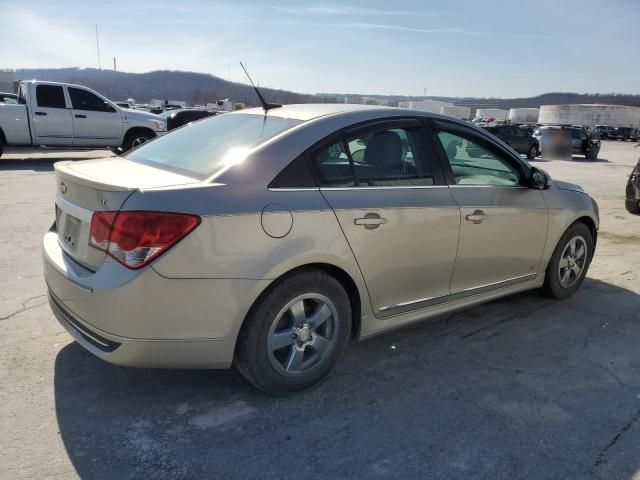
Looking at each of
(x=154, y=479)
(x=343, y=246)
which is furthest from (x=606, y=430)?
(x=154, y=479)

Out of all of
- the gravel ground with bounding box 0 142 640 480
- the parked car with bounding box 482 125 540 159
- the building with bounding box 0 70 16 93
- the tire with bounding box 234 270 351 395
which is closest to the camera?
the gravel ground with bounding box 0 142 640 480

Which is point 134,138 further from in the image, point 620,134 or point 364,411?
point 620,134

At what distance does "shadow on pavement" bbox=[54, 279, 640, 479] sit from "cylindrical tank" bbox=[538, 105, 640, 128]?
333ft

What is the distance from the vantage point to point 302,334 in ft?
9.68

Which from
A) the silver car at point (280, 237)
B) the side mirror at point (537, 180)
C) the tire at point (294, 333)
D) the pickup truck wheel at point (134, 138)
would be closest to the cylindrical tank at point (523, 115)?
the pickup truck wheel at point (134, 138)

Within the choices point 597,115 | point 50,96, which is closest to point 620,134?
point 597,115

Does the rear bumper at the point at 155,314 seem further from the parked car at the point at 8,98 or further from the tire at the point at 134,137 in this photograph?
the parked car at the point at 8,98

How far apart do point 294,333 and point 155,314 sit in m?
0.79

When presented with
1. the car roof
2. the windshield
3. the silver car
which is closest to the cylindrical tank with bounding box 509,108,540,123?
the silver car

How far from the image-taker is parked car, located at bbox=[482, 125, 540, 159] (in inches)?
963

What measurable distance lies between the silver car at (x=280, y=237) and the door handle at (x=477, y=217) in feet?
0.05

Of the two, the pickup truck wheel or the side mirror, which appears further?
the pickup truck wheel

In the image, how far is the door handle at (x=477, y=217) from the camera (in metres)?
3.59

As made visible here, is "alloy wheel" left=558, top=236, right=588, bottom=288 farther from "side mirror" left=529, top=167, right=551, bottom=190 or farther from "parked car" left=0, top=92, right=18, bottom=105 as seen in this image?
"parked car" left=0, top=92, right=18, bottom=105
